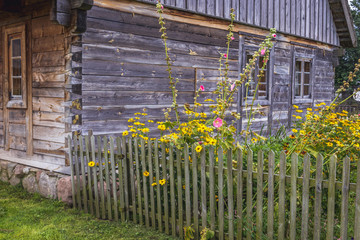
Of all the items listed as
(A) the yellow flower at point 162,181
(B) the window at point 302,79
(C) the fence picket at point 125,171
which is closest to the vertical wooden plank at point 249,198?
(A) the yellow flower at point 162,181

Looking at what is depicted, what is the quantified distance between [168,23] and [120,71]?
4.63 ft

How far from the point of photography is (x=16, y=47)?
6832 millimetres


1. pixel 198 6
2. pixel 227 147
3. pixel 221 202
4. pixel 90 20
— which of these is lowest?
pixel 221 202

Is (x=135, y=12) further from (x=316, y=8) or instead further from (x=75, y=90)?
(x=316, y=8)

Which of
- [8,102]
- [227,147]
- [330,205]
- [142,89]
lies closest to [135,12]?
[142,89]

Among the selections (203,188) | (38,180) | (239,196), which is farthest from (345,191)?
(38,180)

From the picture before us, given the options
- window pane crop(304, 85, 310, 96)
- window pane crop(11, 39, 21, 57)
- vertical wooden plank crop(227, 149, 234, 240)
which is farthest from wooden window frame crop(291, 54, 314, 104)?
vertical wooden plank crop(227, 149, 234, 240)

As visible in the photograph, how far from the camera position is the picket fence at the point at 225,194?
3.35 m

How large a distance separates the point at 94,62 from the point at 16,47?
77.0 inches

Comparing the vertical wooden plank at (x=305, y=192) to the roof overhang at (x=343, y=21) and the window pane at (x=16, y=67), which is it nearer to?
the window pane at (x=16, y=67)

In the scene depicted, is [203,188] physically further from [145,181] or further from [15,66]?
[15,66]

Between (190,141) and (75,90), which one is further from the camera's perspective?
(75,90)

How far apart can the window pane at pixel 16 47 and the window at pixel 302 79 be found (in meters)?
7.11

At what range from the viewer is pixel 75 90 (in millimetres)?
5570
